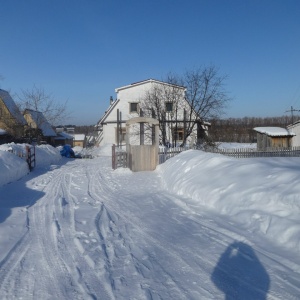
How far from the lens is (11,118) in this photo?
37.3m

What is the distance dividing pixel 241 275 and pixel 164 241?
1.65 meters

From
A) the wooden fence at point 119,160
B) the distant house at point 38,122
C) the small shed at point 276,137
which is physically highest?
the distant house at point 38,122

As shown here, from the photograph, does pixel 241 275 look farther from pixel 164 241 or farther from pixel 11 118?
pixel 11 118

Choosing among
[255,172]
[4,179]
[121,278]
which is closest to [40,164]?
[4,179]

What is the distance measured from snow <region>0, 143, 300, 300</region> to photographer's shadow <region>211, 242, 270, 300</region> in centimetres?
1

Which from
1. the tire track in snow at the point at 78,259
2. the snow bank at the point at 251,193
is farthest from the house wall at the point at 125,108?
the tire track in snow at the point at 78,259

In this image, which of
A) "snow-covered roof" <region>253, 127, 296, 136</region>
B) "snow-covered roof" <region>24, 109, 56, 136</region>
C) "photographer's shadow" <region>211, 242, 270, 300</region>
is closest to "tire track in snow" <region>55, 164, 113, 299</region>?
"photographer's shadow" <region>211, 242, 270, 300</region>

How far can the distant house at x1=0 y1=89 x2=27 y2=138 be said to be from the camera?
1435 inches

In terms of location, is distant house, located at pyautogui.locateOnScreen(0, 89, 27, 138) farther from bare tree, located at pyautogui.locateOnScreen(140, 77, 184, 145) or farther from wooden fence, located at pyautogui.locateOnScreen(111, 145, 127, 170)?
wooden fence, located at pyautogui.locateOnScreen(111, 145, 127, 170)

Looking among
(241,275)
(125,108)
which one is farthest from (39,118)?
(241,275)

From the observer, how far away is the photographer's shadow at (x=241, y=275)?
11.3ft

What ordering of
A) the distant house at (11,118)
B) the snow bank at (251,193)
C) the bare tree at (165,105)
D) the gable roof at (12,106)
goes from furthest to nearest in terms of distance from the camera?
the gable roof at (12,106)
the distant house at (11,118)
the bare tree at (165,105)
the snow bank at (251,193)

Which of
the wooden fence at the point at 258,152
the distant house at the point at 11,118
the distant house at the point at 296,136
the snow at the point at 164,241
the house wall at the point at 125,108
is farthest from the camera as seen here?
the distant house at the point at 11,118

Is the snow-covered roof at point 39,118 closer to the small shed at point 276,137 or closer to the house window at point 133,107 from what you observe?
the house window at point 133,107
